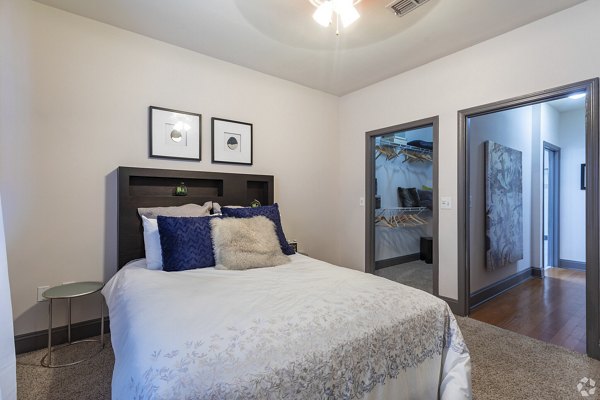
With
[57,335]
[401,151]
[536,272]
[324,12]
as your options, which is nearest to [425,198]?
[401,151]

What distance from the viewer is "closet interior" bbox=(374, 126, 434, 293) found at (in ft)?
14.5

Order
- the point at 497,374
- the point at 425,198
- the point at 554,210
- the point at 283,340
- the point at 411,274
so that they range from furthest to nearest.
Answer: the point at 425,198, the point at 554,210, the point at 411,274, the point at 497,374, the point at 283,340

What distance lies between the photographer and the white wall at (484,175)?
3035 millimetres

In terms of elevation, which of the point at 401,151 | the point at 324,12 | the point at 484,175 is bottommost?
the point at 484,175

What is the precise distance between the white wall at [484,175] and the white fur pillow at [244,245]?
2.16 metres

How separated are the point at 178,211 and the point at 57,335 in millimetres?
1290

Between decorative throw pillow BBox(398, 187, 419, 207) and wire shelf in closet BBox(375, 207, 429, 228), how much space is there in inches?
3.5

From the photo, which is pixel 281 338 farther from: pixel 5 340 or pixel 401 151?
pixel 401 151

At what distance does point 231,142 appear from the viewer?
9.84 ft

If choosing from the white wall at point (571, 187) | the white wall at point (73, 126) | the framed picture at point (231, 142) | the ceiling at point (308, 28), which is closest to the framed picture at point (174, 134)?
the white wall at point (73, 126)

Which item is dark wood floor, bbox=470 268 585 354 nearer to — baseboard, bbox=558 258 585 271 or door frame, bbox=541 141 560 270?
baseboard, bbox=558 258 585 271

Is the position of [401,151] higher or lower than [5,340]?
higher

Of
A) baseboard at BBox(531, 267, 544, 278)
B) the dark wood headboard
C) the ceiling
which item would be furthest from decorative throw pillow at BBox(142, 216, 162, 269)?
baseboard at BBox(531, 267, 544, 278)

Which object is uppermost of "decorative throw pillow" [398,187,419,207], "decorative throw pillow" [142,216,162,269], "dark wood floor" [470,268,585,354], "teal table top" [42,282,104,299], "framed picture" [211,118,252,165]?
"framed picture" [211,118,252,165]
